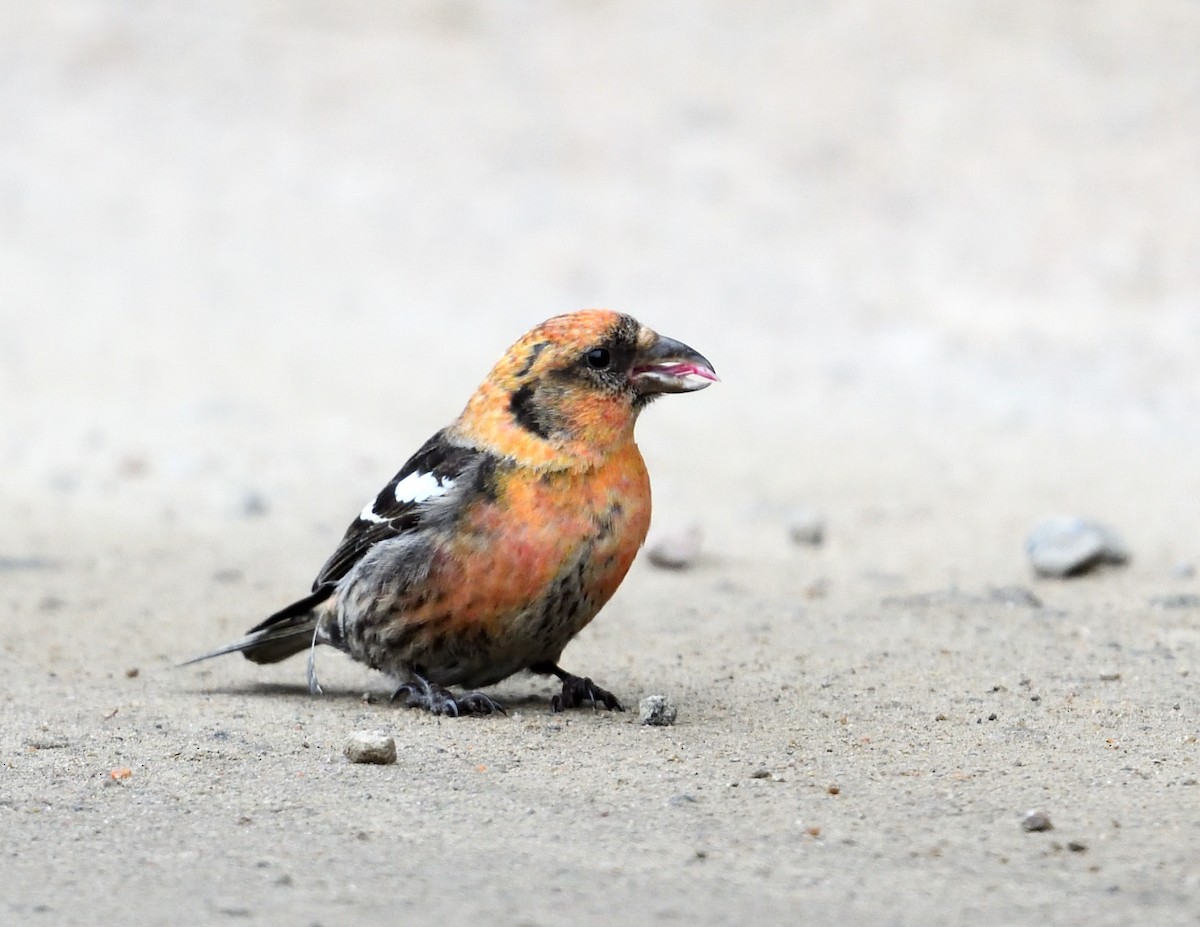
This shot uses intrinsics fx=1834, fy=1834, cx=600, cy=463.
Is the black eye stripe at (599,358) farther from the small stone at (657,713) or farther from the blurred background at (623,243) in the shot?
the blurred background at (623,243)

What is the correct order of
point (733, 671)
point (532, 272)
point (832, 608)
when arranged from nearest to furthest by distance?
1. point (733, 671)
2. point (832, 608)
3. point (532, 272)

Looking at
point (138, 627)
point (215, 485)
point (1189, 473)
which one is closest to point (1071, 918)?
point (138, 627)

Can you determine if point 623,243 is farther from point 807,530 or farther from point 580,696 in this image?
point 580,696

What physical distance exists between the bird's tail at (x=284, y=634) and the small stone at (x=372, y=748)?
1.22 meters

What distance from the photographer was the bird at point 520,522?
482cm

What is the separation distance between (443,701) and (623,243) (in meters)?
9.56

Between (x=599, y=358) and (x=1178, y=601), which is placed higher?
(x=599, y=358)

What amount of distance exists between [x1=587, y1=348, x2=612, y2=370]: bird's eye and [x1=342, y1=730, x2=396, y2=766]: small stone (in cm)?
124

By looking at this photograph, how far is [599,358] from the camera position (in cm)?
499

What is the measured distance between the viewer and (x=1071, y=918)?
3104 mm

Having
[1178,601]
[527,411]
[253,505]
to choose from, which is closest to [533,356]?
[527,411]

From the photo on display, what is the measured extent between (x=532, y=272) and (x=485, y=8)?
4.82 metres

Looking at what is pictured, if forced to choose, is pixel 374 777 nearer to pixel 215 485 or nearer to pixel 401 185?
pixel 215 485

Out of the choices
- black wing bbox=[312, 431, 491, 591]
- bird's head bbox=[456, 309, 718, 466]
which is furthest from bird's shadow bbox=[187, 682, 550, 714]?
bird's head bbox=[456, 309, 718, 466]
